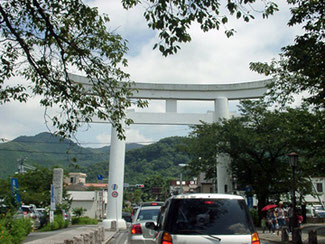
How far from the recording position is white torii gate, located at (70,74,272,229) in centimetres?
2820

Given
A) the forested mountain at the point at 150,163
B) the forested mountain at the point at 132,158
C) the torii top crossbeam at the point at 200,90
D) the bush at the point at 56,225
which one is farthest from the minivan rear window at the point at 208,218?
the forested mountain at the point at 150,163

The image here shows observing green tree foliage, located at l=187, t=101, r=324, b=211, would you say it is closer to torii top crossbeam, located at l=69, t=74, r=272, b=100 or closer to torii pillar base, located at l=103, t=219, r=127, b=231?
torii top crossbeam, located at l=69, t=74, r=272, b=100

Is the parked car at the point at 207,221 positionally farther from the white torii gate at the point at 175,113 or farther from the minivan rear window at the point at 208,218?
the white torii gate at the point at 175,113

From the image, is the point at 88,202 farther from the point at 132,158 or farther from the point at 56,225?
the point at 132,158

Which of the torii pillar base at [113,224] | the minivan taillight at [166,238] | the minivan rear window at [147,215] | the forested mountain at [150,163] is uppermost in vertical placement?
the forested mountain at [150,163]

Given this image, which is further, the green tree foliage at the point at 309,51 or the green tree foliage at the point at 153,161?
the green tree foliage at the point at 153,161

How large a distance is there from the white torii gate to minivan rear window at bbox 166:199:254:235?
21.2 m

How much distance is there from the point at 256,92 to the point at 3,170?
86712 millimetres

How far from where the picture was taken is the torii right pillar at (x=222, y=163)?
29516mm

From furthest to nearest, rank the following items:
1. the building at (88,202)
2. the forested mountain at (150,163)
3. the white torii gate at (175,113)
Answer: the forested mountain at (150,163), the building at (88,202), the white torii gate at (175,113)

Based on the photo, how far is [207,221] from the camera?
640 centimetres

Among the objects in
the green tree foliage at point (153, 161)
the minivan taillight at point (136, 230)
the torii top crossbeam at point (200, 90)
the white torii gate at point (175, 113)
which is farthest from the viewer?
the green tree foliage at point (153, 161)

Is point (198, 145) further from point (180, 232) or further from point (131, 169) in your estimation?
point (131, 169)

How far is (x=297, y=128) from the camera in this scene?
648 inches
